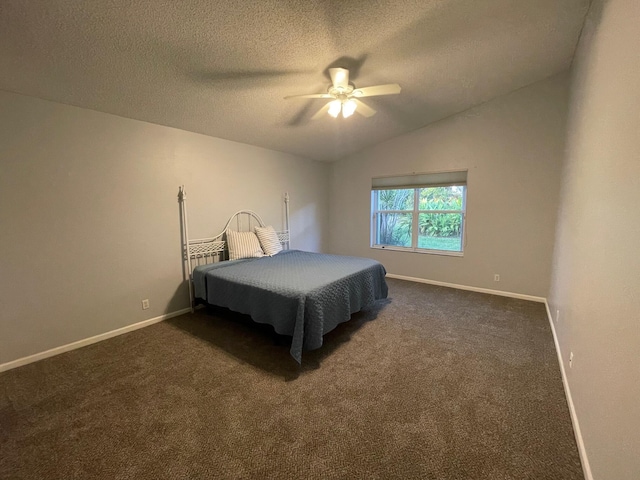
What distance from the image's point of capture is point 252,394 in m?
1.90

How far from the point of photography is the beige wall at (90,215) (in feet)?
7.28

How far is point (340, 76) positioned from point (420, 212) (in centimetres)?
293

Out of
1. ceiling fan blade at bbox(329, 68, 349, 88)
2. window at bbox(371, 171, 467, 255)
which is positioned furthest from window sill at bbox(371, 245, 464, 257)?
ceiling fan blade at bbox(329, 68, 349, 88)

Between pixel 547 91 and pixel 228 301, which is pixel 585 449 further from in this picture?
pixel 547 91

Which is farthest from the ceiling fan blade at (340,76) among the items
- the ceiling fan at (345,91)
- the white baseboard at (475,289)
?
the white baseboard at (475,289)

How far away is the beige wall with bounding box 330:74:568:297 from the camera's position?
11.1 feet

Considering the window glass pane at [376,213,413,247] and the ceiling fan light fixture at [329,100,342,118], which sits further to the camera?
the window glass pane at [376,213,413,247]

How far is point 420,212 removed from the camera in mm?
4551

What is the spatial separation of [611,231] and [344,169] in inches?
174

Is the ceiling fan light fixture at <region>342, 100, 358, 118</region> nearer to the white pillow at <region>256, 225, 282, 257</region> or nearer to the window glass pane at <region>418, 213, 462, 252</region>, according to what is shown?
the white pillow at <region>256, 225, 282, 257</region>

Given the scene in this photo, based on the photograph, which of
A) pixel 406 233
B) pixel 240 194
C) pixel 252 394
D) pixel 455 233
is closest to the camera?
pixel 252 394

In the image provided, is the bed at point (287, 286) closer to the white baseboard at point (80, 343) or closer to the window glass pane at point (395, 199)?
the white baseboard at point (80, 343)

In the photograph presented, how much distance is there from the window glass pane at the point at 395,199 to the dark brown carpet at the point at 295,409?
2.50 m

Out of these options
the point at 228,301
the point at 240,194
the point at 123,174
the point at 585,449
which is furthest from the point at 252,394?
the point at 240,194
